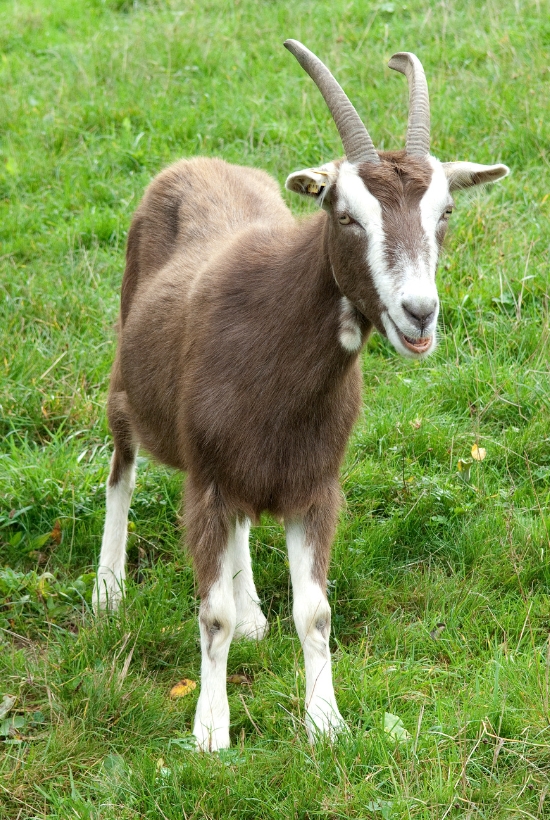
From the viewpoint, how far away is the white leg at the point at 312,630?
3875 millimetres

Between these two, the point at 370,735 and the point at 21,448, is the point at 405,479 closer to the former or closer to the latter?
the point at 370,735

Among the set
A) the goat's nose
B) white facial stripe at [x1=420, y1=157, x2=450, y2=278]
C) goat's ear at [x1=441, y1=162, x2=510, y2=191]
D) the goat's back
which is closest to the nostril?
the goat's nose

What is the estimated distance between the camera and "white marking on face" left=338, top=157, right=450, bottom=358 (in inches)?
135

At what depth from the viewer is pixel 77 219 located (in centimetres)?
697

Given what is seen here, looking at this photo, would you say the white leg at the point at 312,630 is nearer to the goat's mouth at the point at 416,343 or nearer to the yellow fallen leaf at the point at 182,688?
the yellow fallen leaf at the point at 182,688

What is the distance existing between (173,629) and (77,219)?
335 cm

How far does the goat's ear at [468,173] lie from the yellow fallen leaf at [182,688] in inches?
82.3

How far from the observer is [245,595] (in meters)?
4.70

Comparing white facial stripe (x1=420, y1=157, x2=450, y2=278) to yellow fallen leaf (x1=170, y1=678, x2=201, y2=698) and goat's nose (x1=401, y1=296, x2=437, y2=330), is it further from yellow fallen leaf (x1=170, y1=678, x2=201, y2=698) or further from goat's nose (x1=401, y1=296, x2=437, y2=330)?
yellow fallen leaf (x1=170, y1=678, x2=201, y2=698)

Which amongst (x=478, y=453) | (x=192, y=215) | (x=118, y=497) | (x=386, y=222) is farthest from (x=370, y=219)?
(x=118, y=497)

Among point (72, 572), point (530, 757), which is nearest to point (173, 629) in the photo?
point (72, 572)

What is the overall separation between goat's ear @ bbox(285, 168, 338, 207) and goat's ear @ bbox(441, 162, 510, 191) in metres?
0.47

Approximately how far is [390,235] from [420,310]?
272 mm

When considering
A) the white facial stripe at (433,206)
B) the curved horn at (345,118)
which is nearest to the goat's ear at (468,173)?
the white facial stripe at (433,206)
